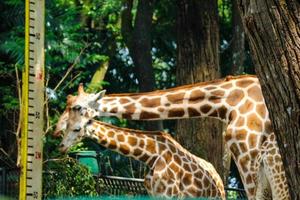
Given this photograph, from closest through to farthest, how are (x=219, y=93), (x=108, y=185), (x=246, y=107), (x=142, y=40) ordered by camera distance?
1. (x=246, y=107)
2. (x=219, y=93)
3. (x=108, y=185)
4. (x=142, y=40)

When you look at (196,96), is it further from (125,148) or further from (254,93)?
(125,148)

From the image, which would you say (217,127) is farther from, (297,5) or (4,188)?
(297,5)

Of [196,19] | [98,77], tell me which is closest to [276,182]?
[196,19]

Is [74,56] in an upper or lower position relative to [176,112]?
upper

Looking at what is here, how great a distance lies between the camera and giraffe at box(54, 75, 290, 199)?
8727 millimetres

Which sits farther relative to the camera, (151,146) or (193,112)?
(151,146)

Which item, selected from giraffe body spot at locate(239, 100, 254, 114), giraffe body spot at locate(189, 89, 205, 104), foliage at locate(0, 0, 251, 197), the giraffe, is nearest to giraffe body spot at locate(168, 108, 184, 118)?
the giraffe

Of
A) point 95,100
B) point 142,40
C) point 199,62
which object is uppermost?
point 142,40

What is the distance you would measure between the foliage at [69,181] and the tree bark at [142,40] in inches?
146

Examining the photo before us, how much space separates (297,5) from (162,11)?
16187mm

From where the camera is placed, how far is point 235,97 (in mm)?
9430

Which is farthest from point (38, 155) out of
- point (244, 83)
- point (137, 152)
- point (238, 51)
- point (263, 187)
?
point (238, 51)

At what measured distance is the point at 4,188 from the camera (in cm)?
1123

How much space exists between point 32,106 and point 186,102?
496cm
